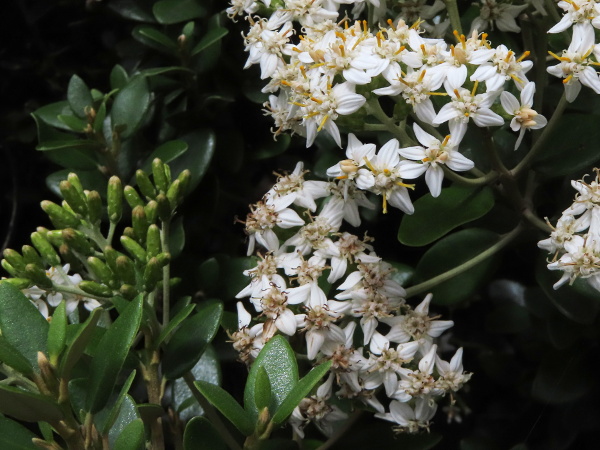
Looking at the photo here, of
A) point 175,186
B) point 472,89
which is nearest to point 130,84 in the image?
point 175,186

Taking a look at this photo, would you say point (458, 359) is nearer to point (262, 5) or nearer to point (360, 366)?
point (360, 366)

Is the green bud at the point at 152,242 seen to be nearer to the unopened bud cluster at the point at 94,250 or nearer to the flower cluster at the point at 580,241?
the unopened bud cluster at the point at 94,250

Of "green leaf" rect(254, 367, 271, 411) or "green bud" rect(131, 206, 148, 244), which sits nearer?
"green leaf" rect(254, 367, 271, 411)

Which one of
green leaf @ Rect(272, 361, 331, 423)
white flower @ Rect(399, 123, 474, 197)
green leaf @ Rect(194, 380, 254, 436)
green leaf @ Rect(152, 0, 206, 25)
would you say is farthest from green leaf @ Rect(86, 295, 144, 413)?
green leaf @ Rect(152, 0, 206, 25)

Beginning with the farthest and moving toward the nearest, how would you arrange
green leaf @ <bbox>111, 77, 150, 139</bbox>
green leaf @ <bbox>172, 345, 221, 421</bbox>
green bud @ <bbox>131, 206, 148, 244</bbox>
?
green leaf @ <bbox>111, 77, 150, 139</bbox>
green leaf @ <bbox>172, 345, 221, 421</bbox>
green bud @ <bbox>131, 206, 148, 244</bbox>

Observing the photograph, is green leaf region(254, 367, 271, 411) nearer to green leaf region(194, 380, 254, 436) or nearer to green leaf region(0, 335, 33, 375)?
green leaf region(194, 380, 254, 436)

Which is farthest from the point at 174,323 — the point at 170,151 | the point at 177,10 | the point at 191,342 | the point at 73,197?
the point at 177,10

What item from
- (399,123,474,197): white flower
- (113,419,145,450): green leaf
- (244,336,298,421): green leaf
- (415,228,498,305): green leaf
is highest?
(399,123,474,197): white flower
